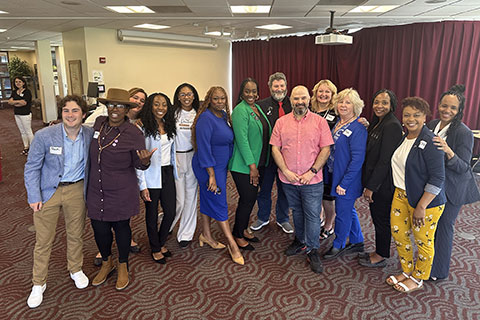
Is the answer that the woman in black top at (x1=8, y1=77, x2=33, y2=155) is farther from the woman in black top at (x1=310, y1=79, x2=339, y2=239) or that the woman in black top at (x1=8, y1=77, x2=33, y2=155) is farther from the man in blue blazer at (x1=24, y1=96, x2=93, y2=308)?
the woman in black top at (x1=310, y1=79, x2=339, y2=239)

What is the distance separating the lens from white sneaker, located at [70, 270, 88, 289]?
2594mm

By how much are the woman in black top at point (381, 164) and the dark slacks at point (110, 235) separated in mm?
1951

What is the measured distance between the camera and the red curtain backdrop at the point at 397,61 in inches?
240

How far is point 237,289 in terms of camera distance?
104 inches

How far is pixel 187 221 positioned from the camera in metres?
3.25

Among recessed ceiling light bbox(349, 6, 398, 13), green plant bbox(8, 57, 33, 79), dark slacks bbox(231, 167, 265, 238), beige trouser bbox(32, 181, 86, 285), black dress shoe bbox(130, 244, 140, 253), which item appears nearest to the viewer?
beige trouser bbox(32, 181, 86, 285)

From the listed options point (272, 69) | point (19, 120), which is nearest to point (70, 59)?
point (19, 120)

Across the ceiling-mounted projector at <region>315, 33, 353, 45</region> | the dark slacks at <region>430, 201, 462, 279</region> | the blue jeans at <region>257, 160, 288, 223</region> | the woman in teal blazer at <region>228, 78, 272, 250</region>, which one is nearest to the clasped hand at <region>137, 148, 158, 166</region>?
the woman in teal blazer at <region>228, 78, 272, 250</region>

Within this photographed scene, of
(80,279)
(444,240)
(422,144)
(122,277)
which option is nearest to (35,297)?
(80,279)

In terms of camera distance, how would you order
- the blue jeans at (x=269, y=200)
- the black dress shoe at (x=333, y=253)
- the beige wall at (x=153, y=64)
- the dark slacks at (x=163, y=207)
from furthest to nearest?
the beige wall at (x=153, y=64) < the blue jeans at (x=269, y=200) < the black dress shoe at (x=333, y=253) < the dark slacks at (x=163, y=207)

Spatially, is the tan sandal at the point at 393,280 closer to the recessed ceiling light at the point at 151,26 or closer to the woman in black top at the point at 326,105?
the woman in black top at the point at 326,105

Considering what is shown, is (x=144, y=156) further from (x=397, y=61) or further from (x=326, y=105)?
(x=397, y=61)

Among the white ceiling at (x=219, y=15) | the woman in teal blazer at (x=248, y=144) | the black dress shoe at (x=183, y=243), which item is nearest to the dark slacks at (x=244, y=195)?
the woman in teal blazer at (x=248, y=144)

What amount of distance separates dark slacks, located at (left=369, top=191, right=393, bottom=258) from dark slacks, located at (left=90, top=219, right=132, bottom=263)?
2021 mm
